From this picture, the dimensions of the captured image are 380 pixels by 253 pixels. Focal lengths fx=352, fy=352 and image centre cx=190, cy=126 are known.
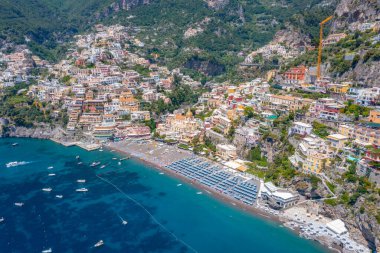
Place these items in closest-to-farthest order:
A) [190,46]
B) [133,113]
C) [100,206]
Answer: [100,206], [133,113], [190,46]

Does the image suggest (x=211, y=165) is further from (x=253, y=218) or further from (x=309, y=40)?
(x=309, y=40)

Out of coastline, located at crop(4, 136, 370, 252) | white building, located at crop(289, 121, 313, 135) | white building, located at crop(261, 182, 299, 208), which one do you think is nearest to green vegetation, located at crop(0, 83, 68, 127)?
coastline, located at crop(4, 136, 370, 252)

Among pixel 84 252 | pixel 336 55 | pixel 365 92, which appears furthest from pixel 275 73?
pixel 84 252

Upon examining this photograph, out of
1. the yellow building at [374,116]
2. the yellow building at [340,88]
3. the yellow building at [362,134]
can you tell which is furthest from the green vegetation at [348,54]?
the yellow building at [362,134]

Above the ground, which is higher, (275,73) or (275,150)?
(275,73)

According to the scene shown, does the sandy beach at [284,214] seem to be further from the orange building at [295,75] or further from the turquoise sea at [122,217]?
the orange building at [295,75]

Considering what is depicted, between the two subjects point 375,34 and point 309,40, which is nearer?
point 375,34
